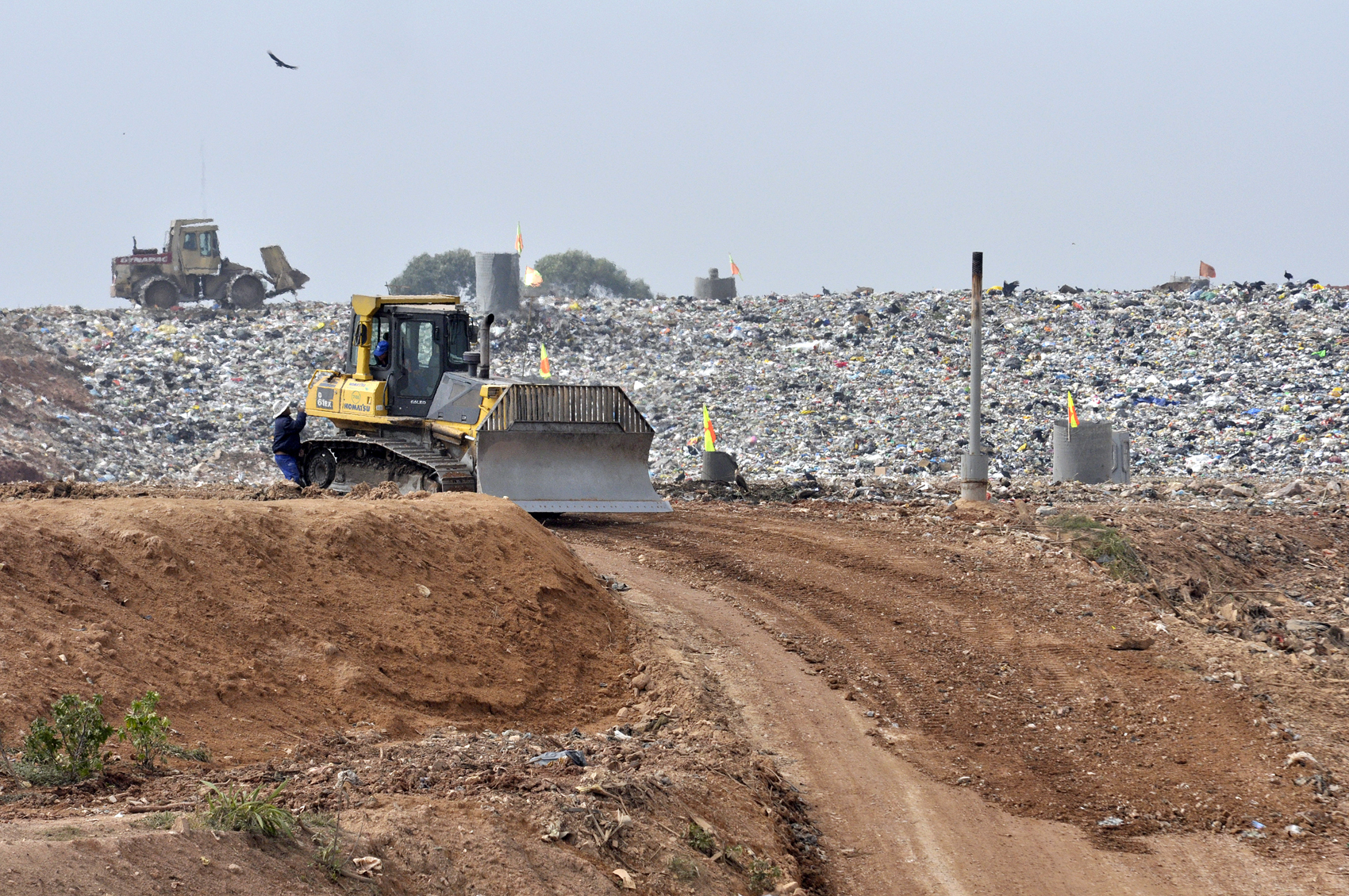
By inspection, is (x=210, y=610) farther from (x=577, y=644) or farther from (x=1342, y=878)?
(x=1342, y=878)

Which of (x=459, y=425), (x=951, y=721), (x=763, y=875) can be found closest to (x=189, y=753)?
(x=763, y=875)

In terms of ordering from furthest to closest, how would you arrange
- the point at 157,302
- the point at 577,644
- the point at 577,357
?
the point at 157,302 → the point at 577,357 → the point at 577,644

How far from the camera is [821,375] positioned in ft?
83.6

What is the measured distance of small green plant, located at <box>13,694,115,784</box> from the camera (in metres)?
4.93

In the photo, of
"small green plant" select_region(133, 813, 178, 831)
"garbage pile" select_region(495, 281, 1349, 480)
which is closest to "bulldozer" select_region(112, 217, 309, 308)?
"garbage pile" select_region(495, 281, 1349, 480)

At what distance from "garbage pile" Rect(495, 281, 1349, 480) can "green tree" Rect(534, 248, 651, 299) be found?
28.0m

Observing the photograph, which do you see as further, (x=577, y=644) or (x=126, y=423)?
(x=126, y=423)

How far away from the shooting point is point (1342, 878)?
5.91 m

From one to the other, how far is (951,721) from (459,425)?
298 inches

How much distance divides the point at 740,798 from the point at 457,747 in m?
1.39

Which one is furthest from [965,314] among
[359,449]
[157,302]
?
[157,302]

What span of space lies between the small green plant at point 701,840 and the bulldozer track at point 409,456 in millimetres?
8133

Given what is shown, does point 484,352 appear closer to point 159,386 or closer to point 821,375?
point 821,375

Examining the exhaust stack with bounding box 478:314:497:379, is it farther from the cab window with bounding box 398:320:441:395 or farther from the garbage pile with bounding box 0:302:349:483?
the garbage pile with bounding box 0:302:349:483
